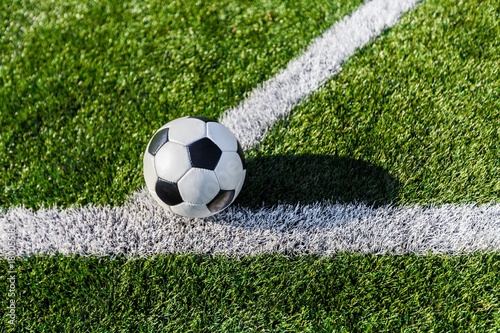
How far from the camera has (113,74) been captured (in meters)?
3.42

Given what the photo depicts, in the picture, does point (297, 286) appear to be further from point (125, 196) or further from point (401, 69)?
point (401, 69)

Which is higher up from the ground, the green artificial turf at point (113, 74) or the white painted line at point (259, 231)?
the green artificial turf at point (113, 74)

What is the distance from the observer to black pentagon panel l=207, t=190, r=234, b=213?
2.59 m

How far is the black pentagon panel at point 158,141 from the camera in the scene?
103 inches

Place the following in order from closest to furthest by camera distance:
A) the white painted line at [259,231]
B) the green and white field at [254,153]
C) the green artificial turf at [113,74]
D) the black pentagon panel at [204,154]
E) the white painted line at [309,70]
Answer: the black pentagon panel at [204,154], the green and white field at [254,153], the white painted line at [259,231], the green artificial turf at [113,74], the white painted line at [309,70]

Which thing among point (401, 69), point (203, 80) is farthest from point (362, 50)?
point (203, 80)

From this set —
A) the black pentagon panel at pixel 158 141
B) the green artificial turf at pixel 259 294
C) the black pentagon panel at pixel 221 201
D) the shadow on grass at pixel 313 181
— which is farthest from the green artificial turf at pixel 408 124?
the black pentagon panel at pixel 158 141

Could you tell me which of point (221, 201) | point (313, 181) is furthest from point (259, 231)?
point (313, 181)

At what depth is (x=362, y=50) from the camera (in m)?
3.46

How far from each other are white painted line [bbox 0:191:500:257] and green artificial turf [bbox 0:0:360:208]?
144mm

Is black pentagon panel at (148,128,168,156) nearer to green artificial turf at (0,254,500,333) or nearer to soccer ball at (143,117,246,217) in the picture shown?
soccer ball at (143,117,246,217)

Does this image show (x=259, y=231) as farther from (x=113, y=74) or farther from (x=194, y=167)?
(x=113, y=74)

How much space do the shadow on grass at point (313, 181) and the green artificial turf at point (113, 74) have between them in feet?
1.79

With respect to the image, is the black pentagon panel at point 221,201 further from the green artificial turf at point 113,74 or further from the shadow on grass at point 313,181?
the green artificial turf at point 113,74
